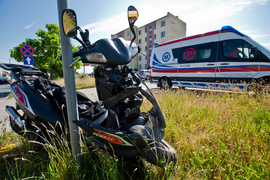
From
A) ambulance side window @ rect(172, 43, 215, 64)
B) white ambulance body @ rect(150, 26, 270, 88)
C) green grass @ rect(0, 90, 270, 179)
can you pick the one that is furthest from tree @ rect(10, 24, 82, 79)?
green grass @ rect(0, 90, 270, 179)

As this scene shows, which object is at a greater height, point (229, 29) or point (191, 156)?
point (229, 29)

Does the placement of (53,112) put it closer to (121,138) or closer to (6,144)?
(121,138)

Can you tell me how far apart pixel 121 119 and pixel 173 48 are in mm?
6911

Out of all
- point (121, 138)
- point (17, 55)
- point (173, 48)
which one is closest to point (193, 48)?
point (173, 48)

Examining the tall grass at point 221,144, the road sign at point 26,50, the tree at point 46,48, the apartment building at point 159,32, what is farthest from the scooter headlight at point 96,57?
the apartment building at point 159,32

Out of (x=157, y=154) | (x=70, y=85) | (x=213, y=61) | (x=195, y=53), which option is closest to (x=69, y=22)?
(x=70, y=85)

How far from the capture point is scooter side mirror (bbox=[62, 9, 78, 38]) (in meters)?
0.97

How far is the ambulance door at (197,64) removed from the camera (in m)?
5.89

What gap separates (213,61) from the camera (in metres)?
5.82

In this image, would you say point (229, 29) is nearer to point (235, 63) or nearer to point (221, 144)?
point (235, 63)

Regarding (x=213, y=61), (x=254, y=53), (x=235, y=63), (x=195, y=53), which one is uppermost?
(x=195, y=53)

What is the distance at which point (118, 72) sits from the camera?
130cm

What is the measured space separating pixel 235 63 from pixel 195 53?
178cm

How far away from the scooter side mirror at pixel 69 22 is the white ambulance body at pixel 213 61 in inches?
170
